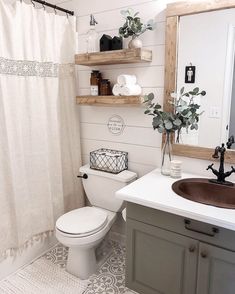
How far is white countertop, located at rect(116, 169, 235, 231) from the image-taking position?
1207 millimetres

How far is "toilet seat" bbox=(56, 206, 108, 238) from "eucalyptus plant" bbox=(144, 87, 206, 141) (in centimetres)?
80

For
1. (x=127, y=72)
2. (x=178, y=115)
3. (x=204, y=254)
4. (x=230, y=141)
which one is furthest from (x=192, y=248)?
(x=127, y=72)

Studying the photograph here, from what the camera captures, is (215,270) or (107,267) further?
(107,267)

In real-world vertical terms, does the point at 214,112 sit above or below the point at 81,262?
above

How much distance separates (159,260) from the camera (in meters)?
1.49

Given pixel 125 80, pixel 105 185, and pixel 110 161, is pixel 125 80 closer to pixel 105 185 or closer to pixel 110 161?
pixel 110 161

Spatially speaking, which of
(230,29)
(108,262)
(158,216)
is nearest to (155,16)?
(230,29)

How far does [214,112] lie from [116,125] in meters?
0.79

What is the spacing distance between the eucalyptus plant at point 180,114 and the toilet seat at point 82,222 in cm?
80

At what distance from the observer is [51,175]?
2.16 meters

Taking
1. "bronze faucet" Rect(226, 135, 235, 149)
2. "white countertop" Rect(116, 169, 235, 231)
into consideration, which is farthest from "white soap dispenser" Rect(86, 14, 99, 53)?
"bronze faucet" Rect(226, 135, 235, 149)

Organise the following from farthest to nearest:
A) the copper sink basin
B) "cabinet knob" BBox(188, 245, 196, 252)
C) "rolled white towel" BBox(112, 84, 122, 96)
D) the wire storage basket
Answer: the wire storage basket
"rolled white towel" BBox(112, 84, 122, 96)
the copper sink basin
"cabinet knob" BBox(188, 245, 196, 252)

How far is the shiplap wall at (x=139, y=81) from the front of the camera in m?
1.84

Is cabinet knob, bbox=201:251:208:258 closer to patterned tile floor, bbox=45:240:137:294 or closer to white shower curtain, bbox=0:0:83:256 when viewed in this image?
patterned tile floor, bbox=45:240:137:294
